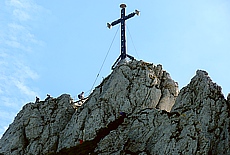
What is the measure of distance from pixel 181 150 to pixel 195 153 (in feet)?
5.13

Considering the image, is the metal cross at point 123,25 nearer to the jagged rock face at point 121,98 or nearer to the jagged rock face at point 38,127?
the jagged rock face at point 121,98

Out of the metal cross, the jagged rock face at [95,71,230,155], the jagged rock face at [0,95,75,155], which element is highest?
the metal cross

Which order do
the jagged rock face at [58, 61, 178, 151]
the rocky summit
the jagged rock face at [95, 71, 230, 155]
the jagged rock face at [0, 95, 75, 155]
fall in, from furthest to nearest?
the jagged rock face at [0, 95, 75, 155] → the jagged rock face at [58, 61, 178, 151] → the rocky summit → the jagged rock face at [95, 71, 230, 155]

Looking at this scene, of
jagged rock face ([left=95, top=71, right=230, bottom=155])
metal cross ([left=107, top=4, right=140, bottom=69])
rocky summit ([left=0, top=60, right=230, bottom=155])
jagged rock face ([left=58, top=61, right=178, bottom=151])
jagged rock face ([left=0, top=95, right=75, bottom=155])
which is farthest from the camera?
metal cross ([left=107, top=4, right=140, bottom=69])

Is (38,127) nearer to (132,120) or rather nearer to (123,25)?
(132,120)

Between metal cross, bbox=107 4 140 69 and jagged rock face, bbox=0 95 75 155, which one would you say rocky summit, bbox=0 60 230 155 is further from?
metal cross, bbox=107 4 140 69

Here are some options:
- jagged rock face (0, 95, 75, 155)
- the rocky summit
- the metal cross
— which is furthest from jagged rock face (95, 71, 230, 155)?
the metal cross

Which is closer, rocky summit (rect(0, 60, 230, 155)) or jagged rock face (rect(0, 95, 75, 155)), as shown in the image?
rocky summit (rect(0, 60, 230, 155))

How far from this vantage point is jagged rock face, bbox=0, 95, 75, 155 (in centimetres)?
6488

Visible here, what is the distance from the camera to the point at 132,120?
5759 cm

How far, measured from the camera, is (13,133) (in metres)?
67.9

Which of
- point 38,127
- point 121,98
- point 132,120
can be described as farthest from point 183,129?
point 38,127

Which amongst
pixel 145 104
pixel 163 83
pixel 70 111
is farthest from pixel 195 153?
pixel 70 111

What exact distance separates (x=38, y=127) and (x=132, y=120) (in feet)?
56.0
